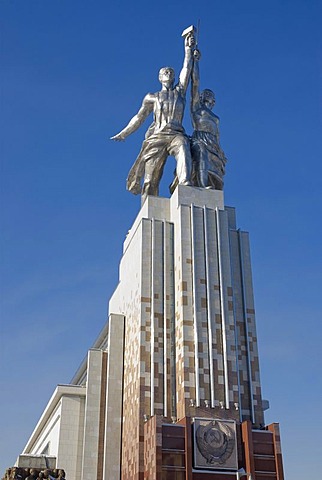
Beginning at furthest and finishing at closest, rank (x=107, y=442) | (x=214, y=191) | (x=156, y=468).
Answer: (x=214, y=191), (x=107, y=442), (x=156, y=468)

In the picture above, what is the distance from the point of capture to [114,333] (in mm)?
35094

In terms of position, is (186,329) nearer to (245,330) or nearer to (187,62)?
(245,330)

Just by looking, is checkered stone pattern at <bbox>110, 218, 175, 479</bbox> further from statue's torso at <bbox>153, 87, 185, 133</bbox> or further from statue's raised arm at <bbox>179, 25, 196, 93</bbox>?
statue's raised arm at <bbox>179, 25, 196, 93</bbox>

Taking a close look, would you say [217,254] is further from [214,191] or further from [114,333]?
[114,333]

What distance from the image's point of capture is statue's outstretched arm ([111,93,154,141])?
37.9 m

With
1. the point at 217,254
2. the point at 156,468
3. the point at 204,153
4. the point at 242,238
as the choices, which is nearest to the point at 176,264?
the point at 217,254

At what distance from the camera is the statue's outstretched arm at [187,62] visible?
37.8 m

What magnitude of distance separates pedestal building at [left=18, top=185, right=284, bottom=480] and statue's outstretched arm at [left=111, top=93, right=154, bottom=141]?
5.84 m

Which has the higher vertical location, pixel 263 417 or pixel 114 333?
pixel 114 333

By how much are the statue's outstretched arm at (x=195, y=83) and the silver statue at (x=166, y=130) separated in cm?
28

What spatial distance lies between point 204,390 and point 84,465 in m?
7.21

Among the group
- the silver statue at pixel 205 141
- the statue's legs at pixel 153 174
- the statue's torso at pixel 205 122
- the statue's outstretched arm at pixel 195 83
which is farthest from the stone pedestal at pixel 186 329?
the statue's outstretched arm at pixel 195 83

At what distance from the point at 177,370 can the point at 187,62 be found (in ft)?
56.7

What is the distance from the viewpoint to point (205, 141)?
37.2 meters
